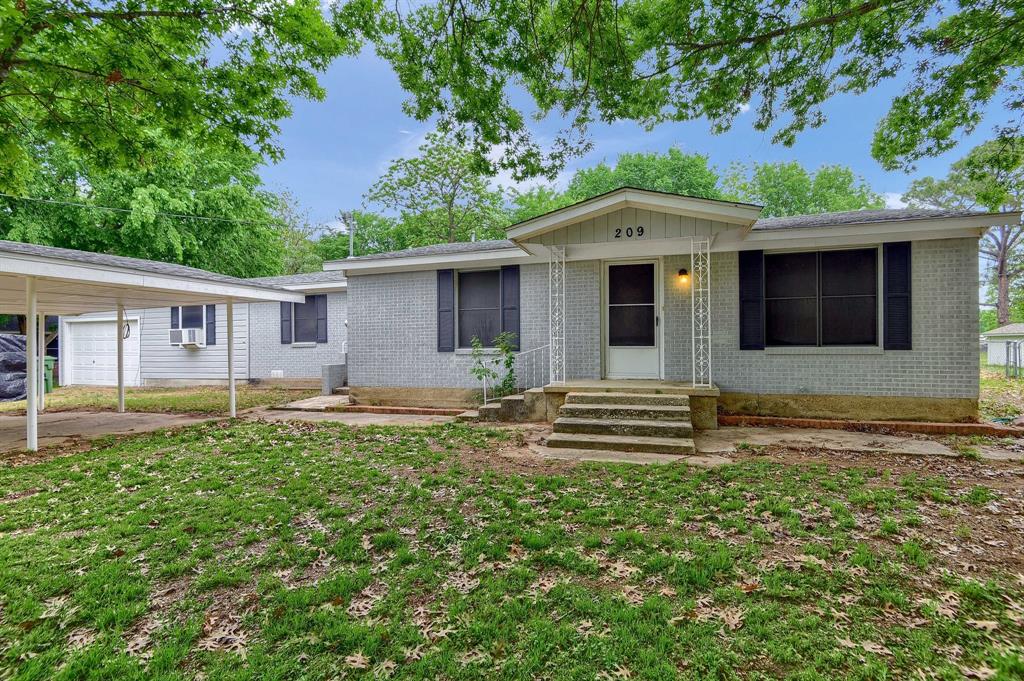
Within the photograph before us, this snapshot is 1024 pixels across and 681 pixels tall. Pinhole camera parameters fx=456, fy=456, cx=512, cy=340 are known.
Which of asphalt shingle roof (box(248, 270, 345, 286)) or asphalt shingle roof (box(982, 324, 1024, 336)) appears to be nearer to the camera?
asphalt shingle roof (box(248, 270, 345, 286))

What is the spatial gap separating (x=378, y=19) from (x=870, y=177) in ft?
116

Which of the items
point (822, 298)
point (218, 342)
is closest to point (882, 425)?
point (822, 298)

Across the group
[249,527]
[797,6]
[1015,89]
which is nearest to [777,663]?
[249,527]

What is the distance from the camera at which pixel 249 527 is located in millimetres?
3598

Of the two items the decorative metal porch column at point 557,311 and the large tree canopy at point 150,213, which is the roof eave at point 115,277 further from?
the large tree canopy at point 150,213

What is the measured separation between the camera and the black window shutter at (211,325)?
47.4 feet

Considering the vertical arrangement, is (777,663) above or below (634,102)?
below

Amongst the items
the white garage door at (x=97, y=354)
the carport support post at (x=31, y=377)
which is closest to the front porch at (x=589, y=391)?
the carport support post at (x=31, y=377)

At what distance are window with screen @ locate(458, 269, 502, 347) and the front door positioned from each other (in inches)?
86.5

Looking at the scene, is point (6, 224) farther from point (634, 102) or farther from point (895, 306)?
point (895, 306)

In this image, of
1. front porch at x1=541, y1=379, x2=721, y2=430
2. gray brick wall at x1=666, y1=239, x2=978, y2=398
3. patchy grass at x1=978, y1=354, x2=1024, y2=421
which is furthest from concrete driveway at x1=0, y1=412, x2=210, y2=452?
patchy grass at x1=978, y1=354, x2=1024, y2=421

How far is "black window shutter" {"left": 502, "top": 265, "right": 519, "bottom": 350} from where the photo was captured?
8820 mm

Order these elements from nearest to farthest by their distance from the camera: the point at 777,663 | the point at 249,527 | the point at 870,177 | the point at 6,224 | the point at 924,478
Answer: the point at 777,663 → the point at 249,527 → the point at 924,478 → the point at 6,224 → the point at 870,177

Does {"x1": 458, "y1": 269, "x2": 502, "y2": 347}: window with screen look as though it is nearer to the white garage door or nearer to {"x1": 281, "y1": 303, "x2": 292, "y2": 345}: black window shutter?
{"x1": 281, "y1": 303, "x2": 292, "y2": 345}: black window shutter
